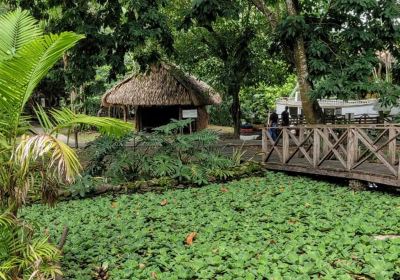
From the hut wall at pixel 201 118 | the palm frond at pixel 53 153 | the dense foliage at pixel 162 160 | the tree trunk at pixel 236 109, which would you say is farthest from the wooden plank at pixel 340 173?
the hut wall at pixel 201 118

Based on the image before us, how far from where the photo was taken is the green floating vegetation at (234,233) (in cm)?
399

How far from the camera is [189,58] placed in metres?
16.2

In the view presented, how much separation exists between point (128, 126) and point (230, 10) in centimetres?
624

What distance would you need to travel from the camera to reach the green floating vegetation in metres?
3.99

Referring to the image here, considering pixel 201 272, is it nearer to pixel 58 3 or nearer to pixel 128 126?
pixel 128 126

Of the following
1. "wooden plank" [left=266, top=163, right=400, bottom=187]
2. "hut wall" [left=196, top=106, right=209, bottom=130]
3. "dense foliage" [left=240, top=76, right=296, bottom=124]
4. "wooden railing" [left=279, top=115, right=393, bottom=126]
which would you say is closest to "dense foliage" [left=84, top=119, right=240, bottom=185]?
"wooden plank" [left=266, top=163, right=400, bottom=187]

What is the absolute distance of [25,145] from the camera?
3.20 meters

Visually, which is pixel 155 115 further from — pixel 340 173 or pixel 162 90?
pixel 340 173

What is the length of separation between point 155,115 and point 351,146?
13741mm

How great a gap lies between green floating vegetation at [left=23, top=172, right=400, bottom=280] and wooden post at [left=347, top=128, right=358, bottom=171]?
1.52 feet

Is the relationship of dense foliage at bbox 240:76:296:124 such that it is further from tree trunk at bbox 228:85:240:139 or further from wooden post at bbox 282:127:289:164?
wooden post at bbox 282:127:289:164

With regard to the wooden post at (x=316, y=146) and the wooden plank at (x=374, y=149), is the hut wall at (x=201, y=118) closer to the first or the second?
the wooden post at (x=316, y=146)

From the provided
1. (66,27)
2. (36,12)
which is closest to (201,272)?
(66,27)

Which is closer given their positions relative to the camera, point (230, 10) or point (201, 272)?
point (201, 272)
